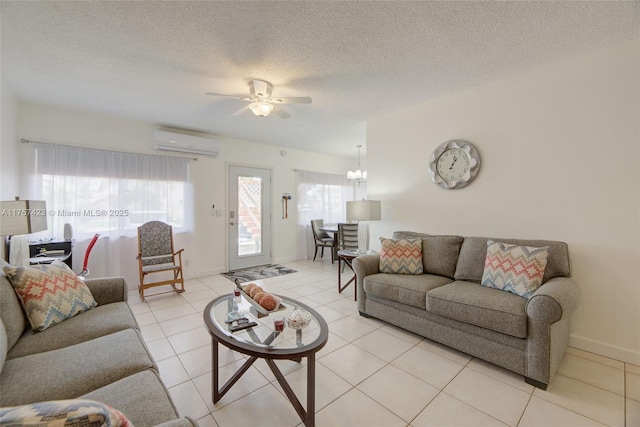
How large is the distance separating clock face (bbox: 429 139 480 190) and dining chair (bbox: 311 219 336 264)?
9.51 ft

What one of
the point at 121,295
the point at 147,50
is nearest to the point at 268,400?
the point at 121,295

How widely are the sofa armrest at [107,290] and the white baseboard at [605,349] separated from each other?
3767 mm

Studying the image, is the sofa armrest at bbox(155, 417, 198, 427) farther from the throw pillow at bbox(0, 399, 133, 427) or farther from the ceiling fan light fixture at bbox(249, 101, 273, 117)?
the ceiling fan light fixture at bbox(249, 101, 273, 117)

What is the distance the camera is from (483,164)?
9.29 feet

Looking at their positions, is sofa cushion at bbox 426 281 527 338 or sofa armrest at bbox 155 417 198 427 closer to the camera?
sofa armrest at bbox 155 417 198 427

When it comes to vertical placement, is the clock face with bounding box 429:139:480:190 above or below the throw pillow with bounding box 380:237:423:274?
above

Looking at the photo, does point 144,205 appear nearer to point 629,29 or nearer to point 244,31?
point 244,31

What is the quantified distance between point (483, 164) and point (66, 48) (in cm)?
389

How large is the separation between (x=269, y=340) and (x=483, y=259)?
2.02 meters

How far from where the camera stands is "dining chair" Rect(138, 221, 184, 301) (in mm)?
3561

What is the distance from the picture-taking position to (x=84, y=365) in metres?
1.24

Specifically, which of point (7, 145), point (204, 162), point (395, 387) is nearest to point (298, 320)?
point (395, 387)

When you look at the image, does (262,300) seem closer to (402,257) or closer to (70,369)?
(70,369)

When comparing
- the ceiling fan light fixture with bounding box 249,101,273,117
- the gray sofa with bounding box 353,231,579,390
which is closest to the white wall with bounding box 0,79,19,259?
the ceiling fan light fixture with bounding box 249,101,273,117
